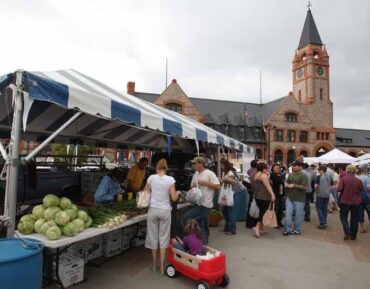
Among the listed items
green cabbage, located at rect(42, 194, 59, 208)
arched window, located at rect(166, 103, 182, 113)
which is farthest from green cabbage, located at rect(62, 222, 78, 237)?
arched window, located at rect(166, 103, 182, 113)

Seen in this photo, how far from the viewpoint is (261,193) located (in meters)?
7.57

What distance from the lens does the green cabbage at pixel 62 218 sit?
4.05 meters

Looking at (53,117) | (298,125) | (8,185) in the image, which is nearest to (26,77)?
(8,185)

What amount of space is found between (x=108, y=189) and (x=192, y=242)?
2089 millimetres

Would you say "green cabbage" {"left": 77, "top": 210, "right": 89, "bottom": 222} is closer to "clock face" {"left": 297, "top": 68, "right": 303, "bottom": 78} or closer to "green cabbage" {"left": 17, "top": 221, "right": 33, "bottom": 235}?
"green cabbage" {"left": 17, "top": 221, "right": 33, "bottom": 235}

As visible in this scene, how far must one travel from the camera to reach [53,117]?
7.47 meters

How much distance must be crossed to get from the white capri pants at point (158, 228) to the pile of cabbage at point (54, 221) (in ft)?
3.34

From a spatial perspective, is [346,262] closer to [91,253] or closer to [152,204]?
[152,204]

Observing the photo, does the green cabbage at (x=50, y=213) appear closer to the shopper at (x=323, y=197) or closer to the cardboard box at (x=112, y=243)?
the cardboard box at (x=112, y=243)

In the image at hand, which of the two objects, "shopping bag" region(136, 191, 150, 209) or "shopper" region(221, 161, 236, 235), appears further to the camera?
"shopper" region(221, 161, 236, 235)

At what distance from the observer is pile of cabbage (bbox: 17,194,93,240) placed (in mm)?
3970

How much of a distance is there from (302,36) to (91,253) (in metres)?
63.8

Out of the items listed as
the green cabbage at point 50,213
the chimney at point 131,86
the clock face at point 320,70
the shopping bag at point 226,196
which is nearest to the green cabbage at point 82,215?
the green cabbage at point 50,213

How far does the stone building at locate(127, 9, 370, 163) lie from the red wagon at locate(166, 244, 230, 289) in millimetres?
37932
